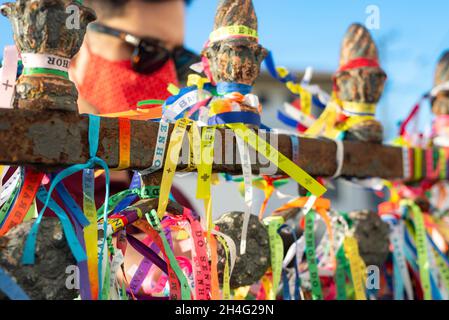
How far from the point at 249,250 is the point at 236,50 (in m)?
0.28

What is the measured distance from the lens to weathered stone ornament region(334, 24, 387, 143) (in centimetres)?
108

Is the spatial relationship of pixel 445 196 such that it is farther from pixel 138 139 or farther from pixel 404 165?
pixel 138 139

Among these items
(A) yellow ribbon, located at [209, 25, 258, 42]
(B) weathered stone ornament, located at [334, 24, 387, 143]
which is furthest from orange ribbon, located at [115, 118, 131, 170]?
(B) weathered stone ornament, located at [334, 24, 387, 143]

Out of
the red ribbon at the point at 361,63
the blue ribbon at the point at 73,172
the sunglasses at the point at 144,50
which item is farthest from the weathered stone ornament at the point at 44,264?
the sunglasses at the point at 144,50

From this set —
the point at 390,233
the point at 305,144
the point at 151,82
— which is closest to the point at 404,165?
the point at 390,233

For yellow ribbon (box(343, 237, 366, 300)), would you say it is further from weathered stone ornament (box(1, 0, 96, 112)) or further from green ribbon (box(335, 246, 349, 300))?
weathered stone ornament (box(1, 0, 96, 112))

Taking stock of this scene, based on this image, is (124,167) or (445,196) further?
(445,196)

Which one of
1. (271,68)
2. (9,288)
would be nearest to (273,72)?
(271,68)

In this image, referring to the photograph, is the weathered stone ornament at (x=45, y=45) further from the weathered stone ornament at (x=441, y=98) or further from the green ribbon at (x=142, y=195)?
the weathered stone ornament at (x=441, y=98)

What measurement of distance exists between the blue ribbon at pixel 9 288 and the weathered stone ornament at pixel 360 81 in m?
0.66

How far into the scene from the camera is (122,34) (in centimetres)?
137

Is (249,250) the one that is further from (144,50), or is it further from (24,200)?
(144,50)

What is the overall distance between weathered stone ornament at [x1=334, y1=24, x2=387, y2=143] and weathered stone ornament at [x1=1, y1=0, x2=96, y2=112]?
56 cm

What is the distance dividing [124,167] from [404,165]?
632mm
